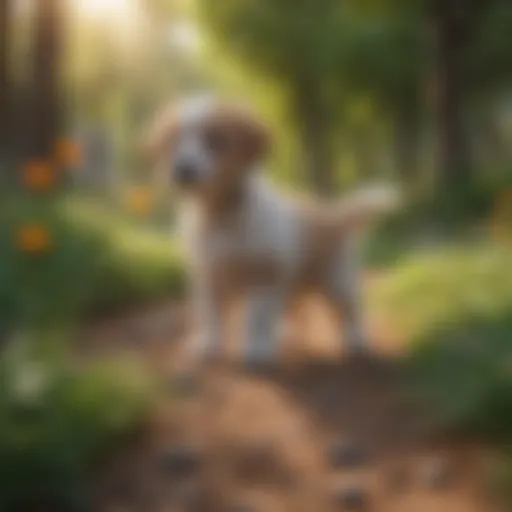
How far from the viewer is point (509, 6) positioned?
46.8 inches

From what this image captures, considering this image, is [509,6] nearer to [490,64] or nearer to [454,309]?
[490,64]

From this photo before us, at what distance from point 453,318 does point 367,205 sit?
14 centimetres

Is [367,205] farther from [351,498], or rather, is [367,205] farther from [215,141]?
[351,498]

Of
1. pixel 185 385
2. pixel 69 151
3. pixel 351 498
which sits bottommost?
pixel 351 498

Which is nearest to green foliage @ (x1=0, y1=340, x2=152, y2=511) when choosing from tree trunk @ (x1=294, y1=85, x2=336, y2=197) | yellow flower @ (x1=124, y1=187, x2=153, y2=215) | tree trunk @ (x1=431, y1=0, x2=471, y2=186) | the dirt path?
the dirt path

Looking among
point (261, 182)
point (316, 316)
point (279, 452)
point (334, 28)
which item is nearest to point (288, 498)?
point (279, 452)

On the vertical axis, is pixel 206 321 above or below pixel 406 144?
below

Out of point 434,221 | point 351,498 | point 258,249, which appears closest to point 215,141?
point 258,249

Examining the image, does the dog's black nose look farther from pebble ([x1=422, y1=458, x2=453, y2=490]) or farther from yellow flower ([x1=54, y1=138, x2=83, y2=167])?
pebble ([x1=422, y1=458, x2=453, y2=490])

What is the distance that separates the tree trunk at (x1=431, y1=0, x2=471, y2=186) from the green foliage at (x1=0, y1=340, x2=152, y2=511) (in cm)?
36

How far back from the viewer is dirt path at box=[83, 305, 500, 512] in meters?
1.09

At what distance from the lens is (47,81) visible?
1183 mm

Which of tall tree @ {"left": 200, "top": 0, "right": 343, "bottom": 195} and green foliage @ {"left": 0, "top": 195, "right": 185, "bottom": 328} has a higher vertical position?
tall tree @ {"left": 200, "top": 0, "right": 343, "bottom": 195}

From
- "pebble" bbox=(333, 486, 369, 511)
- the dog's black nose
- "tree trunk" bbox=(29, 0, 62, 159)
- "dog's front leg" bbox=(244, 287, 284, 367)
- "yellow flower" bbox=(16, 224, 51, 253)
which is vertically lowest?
"pebble" bbox=(333, 486, 369, 511)
